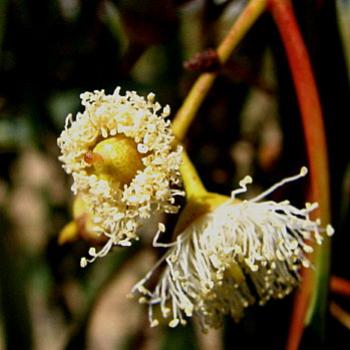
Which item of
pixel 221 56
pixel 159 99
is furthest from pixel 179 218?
pixel 159 99

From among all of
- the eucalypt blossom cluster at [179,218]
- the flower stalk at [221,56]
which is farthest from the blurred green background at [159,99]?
the eucalypt blossom cluster at [179,218]

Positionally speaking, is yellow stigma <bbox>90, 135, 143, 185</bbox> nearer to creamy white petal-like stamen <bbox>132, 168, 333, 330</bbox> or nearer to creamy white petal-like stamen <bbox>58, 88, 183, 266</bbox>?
creamy white petal-like stamen <bbox>58, 88, 183, 266</bbox>

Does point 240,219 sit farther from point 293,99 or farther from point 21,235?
point 21,235

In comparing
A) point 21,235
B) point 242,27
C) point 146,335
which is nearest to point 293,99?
point 242,27

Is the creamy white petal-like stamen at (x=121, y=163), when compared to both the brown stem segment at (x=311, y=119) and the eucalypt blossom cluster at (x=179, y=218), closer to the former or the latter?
the eucalypt blossom cluster at (x=179, y=218)

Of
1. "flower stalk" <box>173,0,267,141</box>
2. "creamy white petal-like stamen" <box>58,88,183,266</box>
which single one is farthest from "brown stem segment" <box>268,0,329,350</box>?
"creamy white petal-like stamen" <box>58,88,183,266</box>

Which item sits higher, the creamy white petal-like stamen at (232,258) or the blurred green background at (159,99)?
the blurred green background at (159,99)
